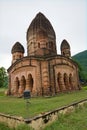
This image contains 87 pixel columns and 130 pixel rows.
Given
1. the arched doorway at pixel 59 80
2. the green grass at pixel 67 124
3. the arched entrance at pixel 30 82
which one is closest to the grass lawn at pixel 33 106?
the green grass at pixel 67 124

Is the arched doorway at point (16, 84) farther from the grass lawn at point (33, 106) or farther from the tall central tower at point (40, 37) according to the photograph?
the grass lawn at point (33, 106)

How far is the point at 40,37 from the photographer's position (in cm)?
2266

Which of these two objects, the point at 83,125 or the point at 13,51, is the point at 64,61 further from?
the point at 83,125

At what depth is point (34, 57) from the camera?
20.4m

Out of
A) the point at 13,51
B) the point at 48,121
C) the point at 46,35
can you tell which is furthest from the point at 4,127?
the point at 13,51

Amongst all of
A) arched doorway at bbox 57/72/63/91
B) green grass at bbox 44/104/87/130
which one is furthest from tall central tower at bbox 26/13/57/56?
green grass at bbox 44/104/87/130

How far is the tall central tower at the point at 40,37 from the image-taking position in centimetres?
2255

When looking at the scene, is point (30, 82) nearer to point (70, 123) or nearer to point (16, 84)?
point (16, 84)

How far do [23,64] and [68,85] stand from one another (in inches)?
225

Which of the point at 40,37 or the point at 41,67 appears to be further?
the point at 40,37

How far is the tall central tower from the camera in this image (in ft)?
74.0

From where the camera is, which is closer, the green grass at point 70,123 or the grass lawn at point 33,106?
the green grass at point 70,123

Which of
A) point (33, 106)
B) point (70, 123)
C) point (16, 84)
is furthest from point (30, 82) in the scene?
point (70, 123)

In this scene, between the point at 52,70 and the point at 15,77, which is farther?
the point at 15,77
